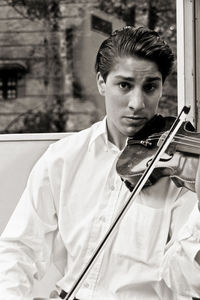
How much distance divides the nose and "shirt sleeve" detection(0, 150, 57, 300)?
1.01 ft

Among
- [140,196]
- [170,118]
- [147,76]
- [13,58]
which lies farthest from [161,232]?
[13,58]

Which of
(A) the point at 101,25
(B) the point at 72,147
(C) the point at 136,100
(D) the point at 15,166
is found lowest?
(D) the point at 15,166

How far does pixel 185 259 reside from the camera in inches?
52.2

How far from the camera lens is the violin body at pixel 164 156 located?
4.26 feet

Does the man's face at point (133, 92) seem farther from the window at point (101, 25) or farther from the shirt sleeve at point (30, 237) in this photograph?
the window at point (101, 25)

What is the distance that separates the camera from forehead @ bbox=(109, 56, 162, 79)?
1451 millimetres

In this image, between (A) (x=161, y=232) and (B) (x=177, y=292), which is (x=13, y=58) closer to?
(A) (x=161, y=232)

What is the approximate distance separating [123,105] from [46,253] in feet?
1.46

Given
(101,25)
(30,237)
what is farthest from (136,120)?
(101,25)

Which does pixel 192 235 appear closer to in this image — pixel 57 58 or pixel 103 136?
pixel 103 136

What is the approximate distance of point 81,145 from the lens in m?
1.60

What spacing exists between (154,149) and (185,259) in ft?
0.88

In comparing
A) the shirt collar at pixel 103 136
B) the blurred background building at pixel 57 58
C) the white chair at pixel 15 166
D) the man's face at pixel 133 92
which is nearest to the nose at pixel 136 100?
the man's face at pixel 133 92

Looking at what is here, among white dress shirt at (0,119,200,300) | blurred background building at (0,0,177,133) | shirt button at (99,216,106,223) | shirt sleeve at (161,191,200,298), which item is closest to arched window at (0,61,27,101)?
blurred background building at (0,0,177,133)
